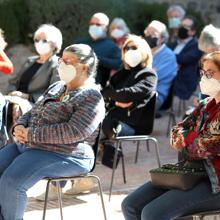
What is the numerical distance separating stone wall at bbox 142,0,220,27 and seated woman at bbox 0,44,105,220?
10776 mm

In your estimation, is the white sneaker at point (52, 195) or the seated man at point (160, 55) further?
the seated man at point (160, 55)

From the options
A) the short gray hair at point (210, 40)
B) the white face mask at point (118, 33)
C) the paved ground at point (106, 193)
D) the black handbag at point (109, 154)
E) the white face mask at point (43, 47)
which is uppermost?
the short gray hair at point (210, 40)

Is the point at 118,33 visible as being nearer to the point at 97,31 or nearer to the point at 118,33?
the point at 118,33

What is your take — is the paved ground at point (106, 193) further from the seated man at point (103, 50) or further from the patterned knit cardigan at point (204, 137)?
the patterned knit cardigan at point (204, 137)

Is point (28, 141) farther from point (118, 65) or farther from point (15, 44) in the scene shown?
point (15, 44)

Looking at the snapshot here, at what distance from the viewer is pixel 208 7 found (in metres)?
16.5

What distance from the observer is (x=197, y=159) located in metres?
4.64

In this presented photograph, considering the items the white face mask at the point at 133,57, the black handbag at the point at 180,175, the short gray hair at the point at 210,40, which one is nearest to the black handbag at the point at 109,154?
the white face mask at the point at 133,57

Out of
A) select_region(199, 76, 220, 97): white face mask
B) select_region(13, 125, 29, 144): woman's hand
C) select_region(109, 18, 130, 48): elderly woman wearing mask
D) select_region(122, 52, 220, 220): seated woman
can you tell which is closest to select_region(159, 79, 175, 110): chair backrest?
select_region(109, 18, 130, 48): elderly woman wearing mask

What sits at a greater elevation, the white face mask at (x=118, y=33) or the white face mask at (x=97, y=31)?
the white face mask at (x=97, y=31)

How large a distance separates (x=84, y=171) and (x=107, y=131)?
5.61 ft

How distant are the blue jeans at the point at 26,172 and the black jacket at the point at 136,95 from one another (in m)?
1.74

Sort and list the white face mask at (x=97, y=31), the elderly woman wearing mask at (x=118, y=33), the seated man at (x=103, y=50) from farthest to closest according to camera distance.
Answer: the elderly woman wearing mask at (x=118, y=33) → the white face mask at (x=97, y=31) → the seated man at (x=103, y=50)

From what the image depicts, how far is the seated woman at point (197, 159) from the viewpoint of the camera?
14.7ft
